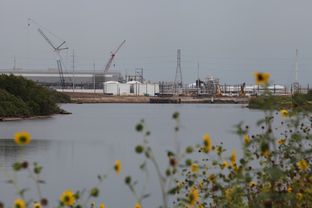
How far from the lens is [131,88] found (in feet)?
279

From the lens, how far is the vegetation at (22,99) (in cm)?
3259

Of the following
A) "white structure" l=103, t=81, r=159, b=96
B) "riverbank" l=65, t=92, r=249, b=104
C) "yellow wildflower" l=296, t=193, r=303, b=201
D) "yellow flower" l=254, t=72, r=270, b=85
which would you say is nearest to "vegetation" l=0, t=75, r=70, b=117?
"yellow wildflower" l=296, t=193, r=303, b=201

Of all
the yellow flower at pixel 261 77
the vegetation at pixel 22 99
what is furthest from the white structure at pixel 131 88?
the yellow flower at pixel 261 77

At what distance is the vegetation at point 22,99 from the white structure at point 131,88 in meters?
44.6

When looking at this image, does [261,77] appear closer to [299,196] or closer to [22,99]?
[299,196]

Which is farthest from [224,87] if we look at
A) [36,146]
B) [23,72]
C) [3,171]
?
[3,171]

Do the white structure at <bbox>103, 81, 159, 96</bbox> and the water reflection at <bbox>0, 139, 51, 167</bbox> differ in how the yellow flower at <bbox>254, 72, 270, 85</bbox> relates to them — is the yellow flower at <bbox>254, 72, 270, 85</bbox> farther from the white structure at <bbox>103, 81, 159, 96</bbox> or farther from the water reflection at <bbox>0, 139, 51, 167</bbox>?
the white structure at <bbox>103, 81, 159, 96</bbox>

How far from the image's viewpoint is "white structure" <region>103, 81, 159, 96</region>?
82750 mm

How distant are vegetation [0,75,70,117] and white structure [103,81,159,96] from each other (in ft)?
146

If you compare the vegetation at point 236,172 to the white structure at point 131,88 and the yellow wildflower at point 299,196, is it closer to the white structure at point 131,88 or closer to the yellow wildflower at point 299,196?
the yellow wildflower at point 299,196

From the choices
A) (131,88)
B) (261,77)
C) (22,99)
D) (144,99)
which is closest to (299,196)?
(261,77)

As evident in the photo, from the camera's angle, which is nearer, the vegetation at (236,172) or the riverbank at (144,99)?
the vegetation at (236,172)

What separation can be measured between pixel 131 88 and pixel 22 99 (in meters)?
50.7

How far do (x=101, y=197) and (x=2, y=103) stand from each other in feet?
78.7
